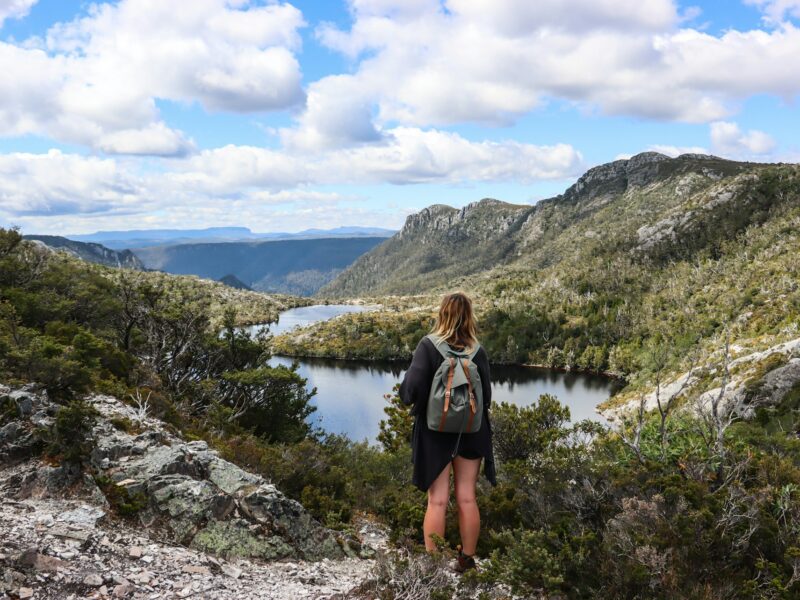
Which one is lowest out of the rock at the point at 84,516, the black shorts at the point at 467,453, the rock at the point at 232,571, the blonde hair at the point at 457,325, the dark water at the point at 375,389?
the dark water at the point at 375,389

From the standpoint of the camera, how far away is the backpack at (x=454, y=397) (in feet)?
19.3

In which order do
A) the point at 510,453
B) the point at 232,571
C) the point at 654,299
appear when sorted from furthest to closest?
1. the point at 654,299
2. the point at 510,453
3. the point at 232,571

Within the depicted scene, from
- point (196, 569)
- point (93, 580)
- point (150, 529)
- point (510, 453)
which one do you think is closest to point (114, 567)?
point (93, 580)

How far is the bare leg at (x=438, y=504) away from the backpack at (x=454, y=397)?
614 mm

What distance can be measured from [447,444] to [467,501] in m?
0.80

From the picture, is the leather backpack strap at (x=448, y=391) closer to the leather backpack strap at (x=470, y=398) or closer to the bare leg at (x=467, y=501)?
the leather backpack strap at (x=470, y=398)

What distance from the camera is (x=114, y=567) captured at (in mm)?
5789

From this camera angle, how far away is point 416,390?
5969 mm

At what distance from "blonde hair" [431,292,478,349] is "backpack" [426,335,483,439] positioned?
0.18 meters

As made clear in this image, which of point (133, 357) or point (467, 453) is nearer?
point (467, 453)

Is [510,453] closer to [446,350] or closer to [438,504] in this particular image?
[438,504]

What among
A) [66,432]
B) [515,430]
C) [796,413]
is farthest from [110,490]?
[796,413]

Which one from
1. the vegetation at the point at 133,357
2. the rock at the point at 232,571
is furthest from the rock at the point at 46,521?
the rock at the point at 232,571

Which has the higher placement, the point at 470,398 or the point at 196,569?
the point at 470,398
